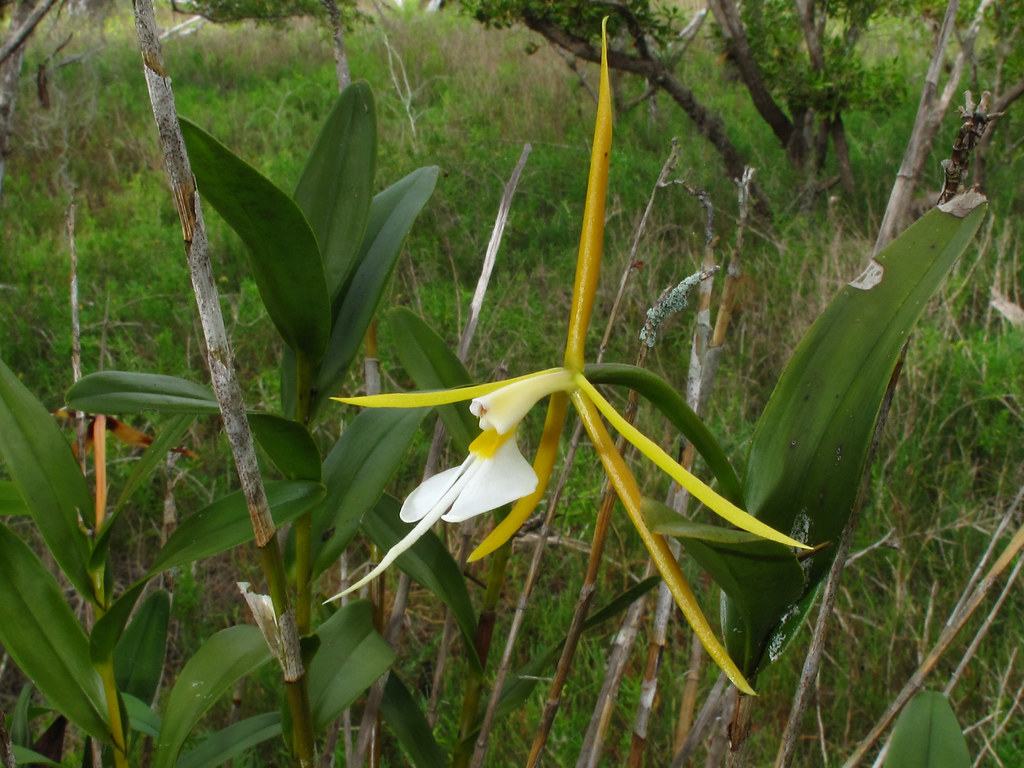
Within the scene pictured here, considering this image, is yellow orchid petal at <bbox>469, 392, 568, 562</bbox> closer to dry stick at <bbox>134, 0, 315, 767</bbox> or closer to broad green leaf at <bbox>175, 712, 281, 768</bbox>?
dry stick at <bbox>134, 0, 315, 767</bbox>

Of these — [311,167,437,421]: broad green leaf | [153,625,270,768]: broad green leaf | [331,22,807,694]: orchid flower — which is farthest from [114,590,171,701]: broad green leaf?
[331,22,807,694]: orchid flower

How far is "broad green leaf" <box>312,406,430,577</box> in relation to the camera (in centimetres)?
73

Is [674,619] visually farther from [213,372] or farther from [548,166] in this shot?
[548,166]

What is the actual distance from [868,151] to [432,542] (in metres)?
3.53

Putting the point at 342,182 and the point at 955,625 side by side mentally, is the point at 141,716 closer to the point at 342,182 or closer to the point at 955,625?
the point at 342,182

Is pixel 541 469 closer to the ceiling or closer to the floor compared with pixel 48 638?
closer to the ceiling

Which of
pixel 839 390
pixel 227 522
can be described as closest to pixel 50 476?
pixel 227 522

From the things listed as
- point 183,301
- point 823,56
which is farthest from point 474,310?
point 823,56

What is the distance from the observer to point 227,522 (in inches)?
26.5

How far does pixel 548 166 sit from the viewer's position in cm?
341

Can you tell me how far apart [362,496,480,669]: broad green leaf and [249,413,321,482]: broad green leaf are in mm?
127

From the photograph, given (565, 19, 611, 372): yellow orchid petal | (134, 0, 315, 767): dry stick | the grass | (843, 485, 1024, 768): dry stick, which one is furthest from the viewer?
the grass

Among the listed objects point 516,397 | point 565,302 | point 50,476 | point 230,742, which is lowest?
point 230,742

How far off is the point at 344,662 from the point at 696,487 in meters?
0.46
